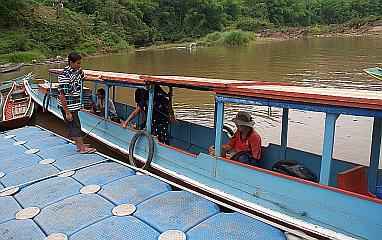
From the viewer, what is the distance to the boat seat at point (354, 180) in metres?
3.52

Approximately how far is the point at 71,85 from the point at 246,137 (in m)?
2.52

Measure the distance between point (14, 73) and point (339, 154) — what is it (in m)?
22.2

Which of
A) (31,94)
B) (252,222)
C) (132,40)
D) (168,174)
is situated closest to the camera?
(252,222)

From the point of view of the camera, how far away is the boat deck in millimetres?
3053

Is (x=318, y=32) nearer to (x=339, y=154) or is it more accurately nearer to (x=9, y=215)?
(x=339, y=154)

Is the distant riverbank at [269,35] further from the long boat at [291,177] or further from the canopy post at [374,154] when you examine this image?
the canopy post at [374,154]

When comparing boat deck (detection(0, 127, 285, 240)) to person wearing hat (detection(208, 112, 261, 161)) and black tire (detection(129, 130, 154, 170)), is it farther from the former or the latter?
person wearing hat (detection(208, 112, 261, 161))

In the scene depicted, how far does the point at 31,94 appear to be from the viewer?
37.9 feet

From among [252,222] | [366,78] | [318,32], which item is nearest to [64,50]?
[366,78]

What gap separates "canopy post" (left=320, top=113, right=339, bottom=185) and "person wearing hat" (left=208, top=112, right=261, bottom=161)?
50.1 inches

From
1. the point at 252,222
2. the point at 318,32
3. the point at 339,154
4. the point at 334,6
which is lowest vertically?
the point at 339,154

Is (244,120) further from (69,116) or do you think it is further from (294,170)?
(69,116)

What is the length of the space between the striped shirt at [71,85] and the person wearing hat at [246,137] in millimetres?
2122

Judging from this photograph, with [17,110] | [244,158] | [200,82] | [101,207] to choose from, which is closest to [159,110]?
[200,82]
